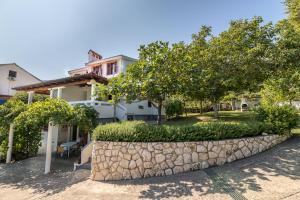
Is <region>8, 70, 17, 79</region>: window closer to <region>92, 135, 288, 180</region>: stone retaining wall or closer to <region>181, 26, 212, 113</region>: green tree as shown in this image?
<region>92, 135, 288, 180</region>: stone retaining wall

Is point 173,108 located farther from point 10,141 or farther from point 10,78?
point 10,78

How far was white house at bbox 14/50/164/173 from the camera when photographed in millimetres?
13383

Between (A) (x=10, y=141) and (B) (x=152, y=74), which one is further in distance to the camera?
(A) (x=10, y=141)

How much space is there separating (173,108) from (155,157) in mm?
11877

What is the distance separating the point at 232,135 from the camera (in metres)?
8.23

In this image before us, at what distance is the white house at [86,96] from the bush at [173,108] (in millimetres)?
2093

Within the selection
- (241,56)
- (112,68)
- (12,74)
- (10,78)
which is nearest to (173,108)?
(112,68)

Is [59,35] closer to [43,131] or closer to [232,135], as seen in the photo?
[43,131]

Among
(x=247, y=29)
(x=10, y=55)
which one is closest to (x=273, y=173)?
(x=247, y=29)

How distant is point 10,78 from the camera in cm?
2616

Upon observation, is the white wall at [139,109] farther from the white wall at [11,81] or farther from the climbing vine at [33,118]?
the white wall at [11,81]

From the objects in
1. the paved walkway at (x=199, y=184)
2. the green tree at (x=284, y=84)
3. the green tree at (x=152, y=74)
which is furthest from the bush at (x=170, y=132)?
the green tree at (x=284, y=84)

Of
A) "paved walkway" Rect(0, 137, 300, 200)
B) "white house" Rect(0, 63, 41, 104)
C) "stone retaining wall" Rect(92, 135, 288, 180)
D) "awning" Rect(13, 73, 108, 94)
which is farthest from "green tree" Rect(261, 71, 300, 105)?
"white house" Rect(0, 63, 41, 104)

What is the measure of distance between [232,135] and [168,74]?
4289mm
